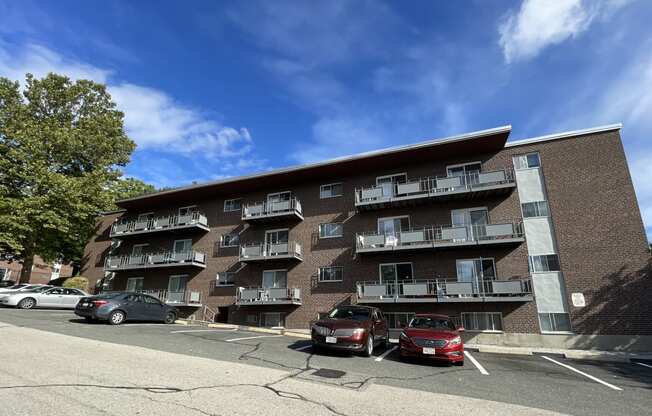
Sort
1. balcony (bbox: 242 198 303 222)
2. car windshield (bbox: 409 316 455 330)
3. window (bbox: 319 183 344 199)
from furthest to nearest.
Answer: window (bbox: 319 183 344 199) < balcony (bbox: 242 198 303 222) < car windshield (bbox: 409 316 455 330)

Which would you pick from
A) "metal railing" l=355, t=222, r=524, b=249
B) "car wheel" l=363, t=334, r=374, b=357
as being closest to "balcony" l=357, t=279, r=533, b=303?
"metal railing" l=355, t=222, r=524, b=249

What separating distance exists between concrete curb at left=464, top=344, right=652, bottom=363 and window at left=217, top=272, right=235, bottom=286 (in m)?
14.4

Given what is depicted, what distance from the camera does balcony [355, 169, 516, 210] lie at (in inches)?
666

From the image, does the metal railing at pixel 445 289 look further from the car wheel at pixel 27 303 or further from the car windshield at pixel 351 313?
the car wheel at pixel 27 303

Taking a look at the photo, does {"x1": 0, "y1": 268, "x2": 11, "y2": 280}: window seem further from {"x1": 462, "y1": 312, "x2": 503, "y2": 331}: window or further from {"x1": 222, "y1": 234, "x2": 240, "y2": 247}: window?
{"x1": 462, "y1": 312, "x2": 503, "y2": 331}: window

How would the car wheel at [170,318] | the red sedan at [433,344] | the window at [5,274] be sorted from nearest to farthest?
1. the red sedan at [433,344]
2. the car wheel at [170,318]
3. the window at [5,274]

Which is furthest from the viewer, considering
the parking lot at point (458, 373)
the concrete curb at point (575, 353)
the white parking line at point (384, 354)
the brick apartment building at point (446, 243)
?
the brick apartment building at point (446, 243)

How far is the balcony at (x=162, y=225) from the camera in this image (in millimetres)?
23578

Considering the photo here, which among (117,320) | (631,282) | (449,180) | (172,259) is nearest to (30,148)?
(172,259)

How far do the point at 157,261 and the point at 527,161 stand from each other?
2406 cm

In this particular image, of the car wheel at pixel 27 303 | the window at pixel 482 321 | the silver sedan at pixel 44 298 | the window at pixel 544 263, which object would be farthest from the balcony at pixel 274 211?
the window at pixel 544 263

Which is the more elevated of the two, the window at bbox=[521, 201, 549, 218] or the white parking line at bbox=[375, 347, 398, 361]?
the window at bbox=[521, 201, 549, 218]

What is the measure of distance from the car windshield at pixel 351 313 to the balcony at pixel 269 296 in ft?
24.2

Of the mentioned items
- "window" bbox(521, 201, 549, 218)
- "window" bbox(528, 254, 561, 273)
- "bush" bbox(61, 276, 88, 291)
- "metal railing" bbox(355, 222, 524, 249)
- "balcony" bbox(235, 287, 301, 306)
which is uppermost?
"window" bbox(521, 201, 549, 218)
